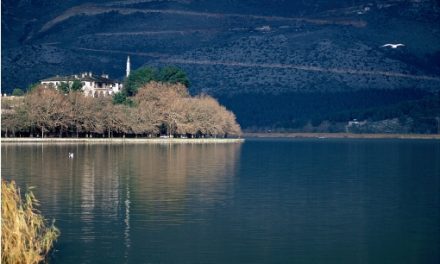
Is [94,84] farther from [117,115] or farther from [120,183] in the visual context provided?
[120,183]

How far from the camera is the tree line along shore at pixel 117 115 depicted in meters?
95.3

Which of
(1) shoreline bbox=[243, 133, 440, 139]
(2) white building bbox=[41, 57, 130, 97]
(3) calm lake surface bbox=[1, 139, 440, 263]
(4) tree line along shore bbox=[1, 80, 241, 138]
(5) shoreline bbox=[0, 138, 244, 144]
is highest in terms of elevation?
(2) white building bbox=[41, 57, 130, 97]

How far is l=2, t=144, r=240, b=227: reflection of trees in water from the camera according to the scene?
32.0 metres

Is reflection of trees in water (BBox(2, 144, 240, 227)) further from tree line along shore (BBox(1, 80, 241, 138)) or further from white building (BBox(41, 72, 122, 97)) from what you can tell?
→ white building (BBox(41, 72, 122, 97))

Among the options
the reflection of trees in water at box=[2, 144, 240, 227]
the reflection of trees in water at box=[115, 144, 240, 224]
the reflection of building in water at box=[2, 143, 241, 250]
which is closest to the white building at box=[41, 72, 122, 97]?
the reflection of trees in water at box=[2, 144, 240, 227]

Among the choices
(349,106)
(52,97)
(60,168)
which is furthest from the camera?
(349,106)

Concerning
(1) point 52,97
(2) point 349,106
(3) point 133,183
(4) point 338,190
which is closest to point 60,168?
(3) point 133,183

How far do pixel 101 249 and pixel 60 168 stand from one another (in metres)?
26.4

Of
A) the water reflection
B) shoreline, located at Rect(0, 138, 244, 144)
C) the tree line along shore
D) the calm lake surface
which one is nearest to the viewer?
the calm lake surface

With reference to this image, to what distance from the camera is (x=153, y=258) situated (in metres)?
24.1

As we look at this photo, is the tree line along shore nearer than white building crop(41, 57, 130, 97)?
Yes

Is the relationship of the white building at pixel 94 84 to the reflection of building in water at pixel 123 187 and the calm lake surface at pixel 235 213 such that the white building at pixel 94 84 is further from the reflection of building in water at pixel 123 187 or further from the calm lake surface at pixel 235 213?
the calm lake surface at pixel 235 213

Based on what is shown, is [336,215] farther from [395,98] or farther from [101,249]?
[395,98]

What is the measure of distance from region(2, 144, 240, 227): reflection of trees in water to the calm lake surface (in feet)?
0.16
